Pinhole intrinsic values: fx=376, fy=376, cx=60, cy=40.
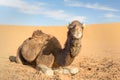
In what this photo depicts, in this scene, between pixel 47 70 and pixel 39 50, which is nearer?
pixel 47 70

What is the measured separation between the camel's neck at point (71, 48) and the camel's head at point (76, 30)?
0.75 ft

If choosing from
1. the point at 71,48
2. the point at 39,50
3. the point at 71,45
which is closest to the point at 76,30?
the point at 71,45

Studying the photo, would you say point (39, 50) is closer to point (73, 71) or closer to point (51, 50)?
point (51, 50)

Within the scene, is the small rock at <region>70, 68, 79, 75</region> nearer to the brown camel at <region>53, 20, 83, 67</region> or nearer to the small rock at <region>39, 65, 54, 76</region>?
the brown camel at <region>53, 20, 83, 67</region>

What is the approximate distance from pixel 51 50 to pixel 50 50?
0.05 m

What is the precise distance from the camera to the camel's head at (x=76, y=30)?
11.9 meters

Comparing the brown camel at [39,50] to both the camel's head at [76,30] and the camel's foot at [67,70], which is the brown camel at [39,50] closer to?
the camel's foot at [67,70]

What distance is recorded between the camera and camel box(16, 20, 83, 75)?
12273 mm

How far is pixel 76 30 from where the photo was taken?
12016 mm

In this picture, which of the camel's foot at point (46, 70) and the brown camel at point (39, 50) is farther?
the brown camel at point (39, 50)

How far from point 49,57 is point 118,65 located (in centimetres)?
266

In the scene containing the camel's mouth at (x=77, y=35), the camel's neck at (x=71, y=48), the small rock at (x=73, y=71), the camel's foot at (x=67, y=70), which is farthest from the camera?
the small rock at (x=73, y=71)

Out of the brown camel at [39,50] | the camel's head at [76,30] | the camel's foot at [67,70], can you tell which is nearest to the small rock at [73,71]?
the camel's foot at [67,70]

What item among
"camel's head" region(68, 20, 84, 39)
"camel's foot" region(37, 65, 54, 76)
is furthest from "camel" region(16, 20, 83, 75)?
"camel's foot" region(37, 65, 54, 76)
